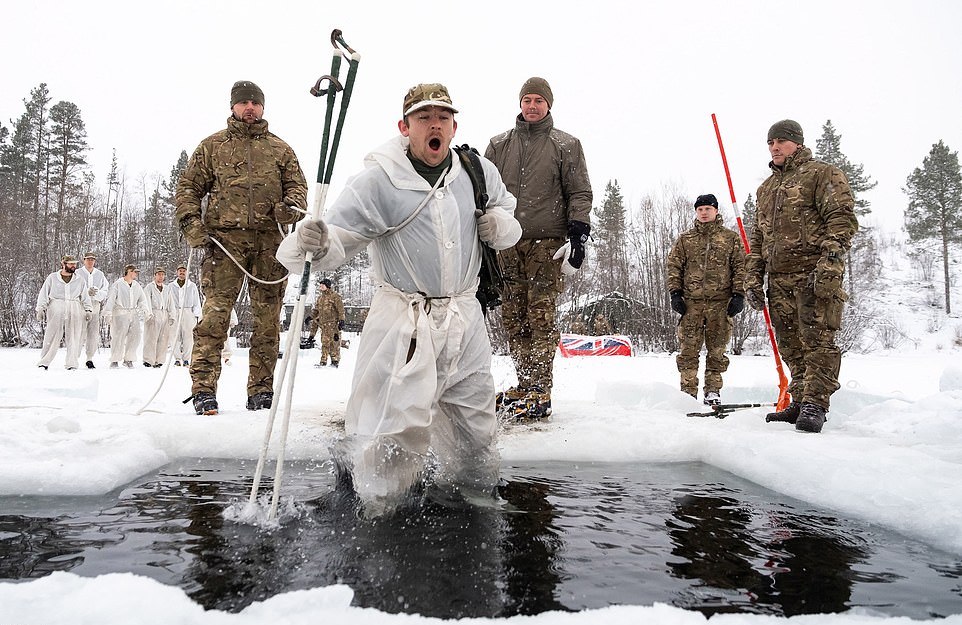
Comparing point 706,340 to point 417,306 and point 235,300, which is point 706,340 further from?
point 235,300

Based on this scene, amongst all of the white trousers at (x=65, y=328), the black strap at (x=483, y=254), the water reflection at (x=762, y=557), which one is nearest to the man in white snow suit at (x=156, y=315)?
the white trousers at (x=65, y=328)

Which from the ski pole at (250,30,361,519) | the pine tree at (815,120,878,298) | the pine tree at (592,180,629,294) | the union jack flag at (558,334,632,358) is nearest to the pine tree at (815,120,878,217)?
the pine tree at (815,120,878,298)

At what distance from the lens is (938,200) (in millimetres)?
36844

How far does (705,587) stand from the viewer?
1.92 metres

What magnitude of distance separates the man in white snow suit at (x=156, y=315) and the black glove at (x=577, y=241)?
12.4 metres

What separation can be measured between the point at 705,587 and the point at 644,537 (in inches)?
20.3

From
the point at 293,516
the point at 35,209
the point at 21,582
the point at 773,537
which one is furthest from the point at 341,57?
the point at 35,209

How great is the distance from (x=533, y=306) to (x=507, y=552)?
2943 mm

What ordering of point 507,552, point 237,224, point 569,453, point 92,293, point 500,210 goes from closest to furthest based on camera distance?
point 507,552 < point 500,210 < point 569,453 < point 237,224 < point 92,293

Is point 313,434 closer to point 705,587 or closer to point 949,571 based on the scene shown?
point 705,587

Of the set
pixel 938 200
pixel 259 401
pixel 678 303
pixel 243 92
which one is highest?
pixel 938 200

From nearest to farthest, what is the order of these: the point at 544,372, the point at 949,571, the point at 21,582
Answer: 1. the point at 21,582
2. the point at 949,571
3. the point at 544,372

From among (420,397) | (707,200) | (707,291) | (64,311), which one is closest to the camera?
(420,397)

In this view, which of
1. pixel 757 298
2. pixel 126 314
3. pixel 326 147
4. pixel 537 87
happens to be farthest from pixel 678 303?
pixel 126 314
